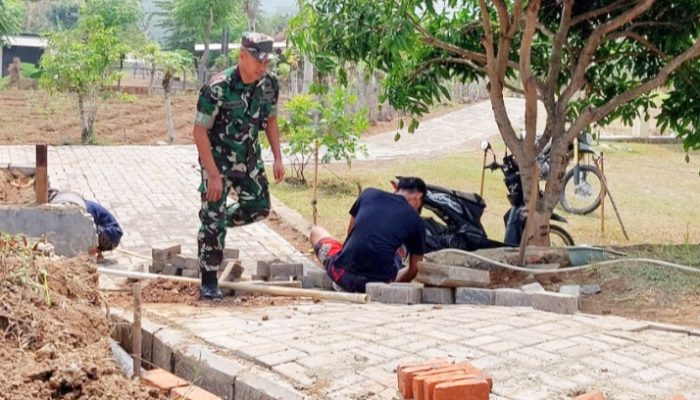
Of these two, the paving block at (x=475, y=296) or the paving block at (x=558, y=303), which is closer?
the paving block at (x=558, y=303)

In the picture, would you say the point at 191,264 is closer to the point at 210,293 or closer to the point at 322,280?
the point at 210,293

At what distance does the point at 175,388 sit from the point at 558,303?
8.51ft

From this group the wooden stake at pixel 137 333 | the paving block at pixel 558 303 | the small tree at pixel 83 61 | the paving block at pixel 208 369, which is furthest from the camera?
the small tree at pixel 83 61

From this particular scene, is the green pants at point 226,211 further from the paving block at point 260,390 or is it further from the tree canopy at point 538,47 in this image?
the paving block at point 260,390

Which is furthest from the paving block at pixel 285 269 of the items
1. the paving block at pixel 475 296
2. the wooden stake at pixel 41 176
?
the wooden stake at pixel 41 176

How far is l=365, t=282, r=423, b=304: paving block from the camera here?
618cm

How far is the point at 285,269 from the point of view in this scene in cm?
689

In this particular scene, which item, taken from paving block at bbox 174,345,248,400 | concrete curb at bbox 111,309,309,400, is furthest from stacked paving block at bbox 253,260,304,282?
paving block at bbox 174,345,248,400

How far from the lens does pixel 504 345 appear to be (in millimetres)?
4828

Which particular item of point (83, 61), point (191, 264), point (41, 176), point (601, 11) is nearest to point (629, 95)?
point (601, 11)

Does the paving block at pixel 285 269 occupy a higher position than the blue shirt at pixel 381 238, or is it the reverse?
the blue shirt at pixel 381 238

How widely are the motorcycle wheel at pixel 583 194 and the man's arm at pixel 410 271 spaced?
7.17 meters

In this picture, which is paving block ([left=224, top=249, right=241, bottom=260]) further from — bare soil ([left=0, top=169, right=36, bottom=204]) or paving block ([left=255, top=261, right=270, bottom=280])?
bare soil ([left=0, top=169, right=36, bottom=204])

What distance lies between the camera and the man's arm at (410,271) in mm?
6824
